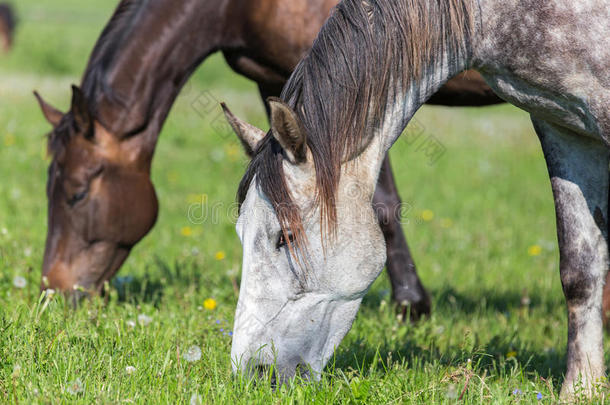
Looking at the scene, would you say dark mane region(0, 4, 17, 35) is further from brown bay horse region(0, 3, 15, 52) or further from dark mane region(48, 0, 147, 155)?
dark mane region(48, 0, 147, 155)

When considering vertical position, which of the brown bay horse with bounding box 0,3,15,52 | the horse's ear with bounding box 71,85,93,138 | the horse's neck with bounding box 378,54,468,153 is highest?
the horse's neck with bounding box 378,54,468,153

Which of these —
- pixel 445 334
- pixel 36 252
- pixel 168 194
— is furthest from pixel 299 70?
pixel 168 194

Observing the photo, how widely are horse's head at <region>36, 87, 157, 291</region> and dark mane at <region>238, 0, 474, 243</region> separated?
1849 mm

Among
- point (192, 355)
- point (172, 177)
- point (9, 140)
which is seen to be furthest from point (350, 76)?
point (9, 140)

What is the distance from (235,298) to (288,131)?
189 cm

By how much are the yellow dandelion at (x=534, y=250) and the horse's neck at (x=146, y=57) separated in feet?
10.9

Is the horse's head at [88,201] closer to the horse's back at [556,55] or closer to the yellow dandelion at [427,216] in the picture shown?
the horse's back at [556,55]

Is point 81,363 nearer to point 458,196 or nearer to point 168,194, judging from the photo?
point 168,194

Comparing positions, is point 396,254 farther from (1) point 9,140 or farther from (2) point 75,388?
(1) point 9,140

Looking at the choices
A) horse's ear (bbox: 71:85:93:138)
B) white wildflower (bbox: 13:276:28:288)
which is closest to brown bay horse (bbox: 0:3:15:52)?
horse's ear (bbox: 71:85:93:138)

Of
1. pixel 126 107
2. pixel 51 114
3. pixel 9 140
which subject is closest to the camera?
pixel 126 107

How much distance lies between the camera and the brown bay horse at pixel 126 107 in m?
4.25

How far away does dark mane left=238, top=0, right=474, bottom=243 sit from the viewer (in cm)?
255

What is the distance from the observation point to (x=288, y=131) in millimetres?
2447
